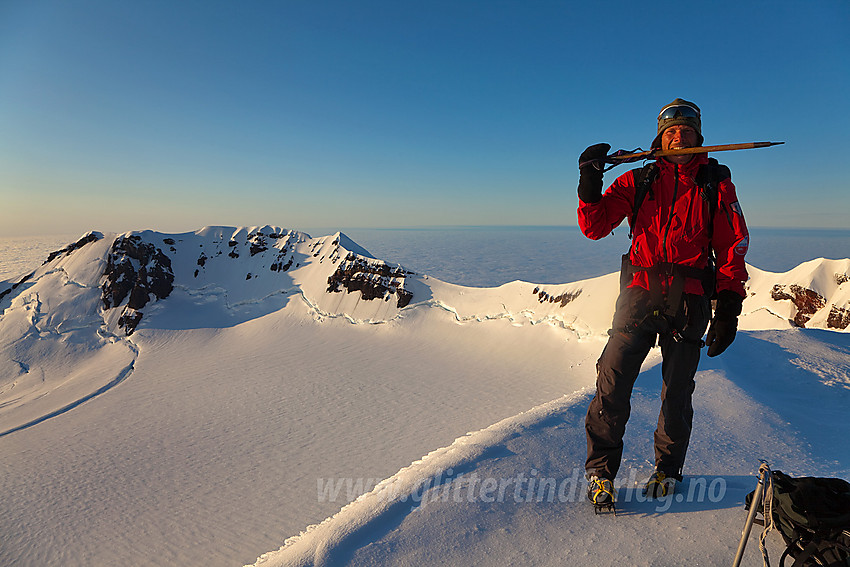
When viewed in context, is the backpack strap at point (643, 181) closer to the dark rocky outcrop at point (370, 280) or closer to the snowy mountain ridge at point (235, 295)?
the snowy mountain ridge at point (235, 295)

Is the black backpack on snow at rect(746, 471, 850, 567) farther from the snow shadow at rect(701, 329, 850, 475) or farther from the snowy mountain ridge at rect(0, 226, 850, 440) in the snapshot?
the snowy mountain ridge at rect(0, 226, 850, 440)

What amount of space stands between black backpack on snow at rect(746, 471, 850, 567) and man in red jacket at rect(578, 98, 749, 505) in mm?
814

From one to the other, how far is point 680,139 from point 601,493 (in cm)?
263

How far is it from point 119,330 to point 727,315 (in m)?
40.4

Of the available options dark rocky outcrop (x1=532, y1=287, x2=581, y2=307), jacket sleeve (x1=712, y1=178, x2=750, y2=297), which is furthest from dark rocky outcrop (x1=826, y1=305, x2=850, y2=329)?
jacket sleeve (x1=712, y1=178, x2=750, y2=297)

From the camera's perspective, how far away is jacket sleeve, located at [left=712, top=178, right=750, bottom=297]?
2545 mm

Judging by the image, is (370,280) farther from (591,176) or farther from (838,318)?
(838,318)

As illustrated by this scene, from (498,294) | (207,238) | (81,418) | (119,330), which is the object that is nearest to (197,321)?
(119,330)

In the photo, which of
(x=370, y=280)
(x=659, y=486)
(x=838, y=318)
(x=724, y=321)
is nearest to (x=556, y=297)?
(x=370, y=280)

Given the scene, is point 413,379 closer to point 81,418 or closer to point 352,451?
point 352,451

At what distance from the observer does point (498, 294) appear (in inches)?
925

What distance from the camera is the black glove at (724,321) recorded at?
2652mm

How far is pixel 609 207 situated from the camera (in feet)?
9.17

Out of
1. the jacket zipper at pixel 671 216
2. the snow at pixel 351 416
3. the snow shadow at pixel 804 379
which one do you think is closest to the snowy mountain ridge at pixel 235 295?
the snow at pixel 351 416
